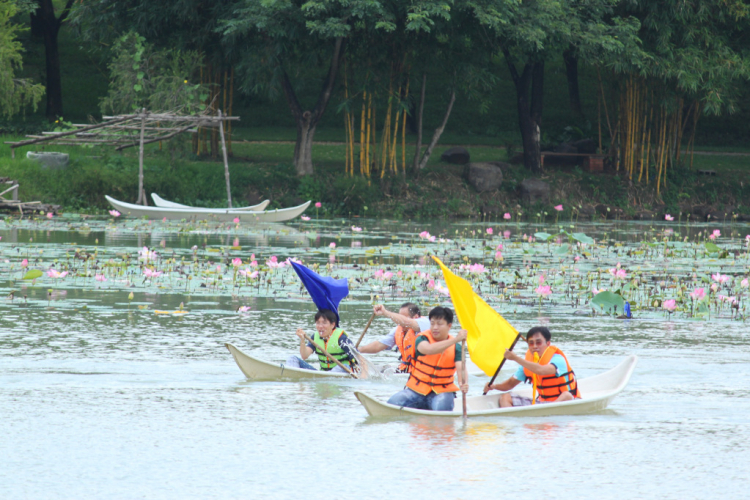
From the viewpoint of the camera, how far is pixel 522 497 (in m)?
5.66

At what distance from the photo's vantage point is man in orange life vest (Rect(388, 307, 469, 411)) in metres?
7.62

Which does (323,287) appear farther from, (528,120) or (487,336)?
(528,120)

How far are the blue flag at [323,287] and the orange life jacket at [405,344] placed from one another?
0.65m

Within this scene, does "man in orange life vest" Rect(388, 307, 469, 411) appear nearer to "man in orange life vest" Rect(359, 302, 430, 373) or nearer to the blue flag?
"man in orange life vest" Rect(359, 302, 430, 373)

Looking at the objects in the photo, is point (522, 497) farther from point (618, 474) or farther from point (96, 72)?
point (96, 72)

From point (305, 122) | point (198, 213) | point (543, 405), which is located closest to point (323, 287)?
point (543, 405)

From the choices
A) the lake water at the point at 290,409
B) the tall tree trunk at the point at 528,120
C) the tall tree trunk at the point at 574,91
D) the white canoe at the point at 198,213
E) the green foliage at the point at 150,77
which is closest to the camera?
the lake water at the point at 290,409

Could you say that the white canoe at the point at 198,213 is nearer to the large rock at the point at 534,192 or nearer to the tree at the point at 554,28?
the tree at the point at 554,28

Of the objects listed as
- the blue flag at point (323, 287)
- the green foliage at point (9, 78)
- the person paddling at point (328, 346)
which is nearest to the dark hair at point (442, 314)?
the person paddling at point (328, 346)

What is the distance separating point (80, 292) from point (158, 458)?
22.9ft

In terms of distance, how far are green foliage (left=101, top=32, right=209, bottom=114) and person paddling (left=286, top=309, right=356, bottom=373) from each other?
66.5 feet

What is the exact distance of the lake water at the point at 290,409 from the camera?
593cm

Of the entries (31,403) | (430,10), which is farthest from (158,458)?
(430,10)

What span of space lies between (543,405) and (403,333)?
7.57 feet
